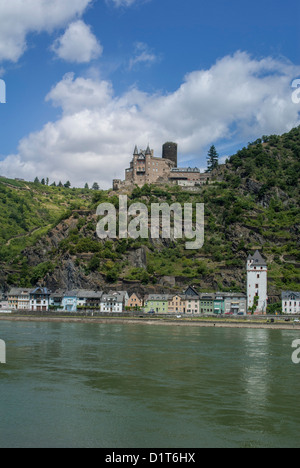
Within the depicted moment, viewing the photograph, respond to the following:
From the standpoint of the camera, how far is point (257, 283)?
73.5 metres

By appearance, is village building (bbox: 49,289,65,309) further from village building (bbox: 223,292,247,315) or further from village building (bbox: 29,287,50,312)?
village building (bbox: 223,292,247,315)

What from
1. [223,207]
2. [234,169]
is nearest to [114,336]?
[223,207]

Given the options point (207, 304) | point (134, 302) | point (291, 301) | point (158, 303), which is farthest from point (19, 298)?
point (291, 301)

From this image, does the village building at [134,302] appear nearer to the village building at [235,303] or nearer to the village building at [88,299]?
the village building at [88,299]

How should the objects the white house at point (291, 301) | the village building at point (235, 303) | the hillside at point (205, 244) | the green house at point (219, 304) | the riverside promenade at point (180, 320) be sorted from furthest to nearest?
the hillside at point (205, 244) → the green house at point (219, 304) → the village building at point (235, 303) → the white house at point (291, 301) → the riverside promenade at point (180, 320)

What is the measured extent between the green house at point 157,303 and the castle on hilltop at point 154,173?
34.8 m

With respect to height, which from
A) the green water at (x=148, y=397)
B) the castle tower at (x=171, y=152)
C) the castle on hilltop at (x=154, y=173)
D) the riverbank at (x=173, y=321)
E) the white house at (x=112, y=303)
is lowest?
the riverbank at (x=173, y=321)

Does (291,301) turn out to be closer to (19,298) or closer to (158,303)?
(158,303)

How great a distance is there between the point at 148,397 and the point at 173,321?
4307 centimetres

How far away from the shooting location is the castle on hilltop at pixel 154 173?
105m

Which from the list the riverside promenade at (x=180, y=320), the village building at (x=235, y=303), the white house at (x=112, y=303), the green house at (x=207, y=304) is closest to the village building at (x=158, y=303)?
the white house at (x=112, y=303)

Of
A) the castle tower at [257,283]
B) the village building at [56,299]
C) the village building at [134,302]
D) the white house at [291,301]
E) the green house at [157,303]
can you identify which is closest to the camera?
the white house at [291,301]

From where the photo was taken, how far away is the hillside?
257ft
